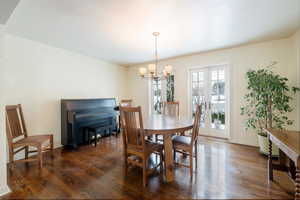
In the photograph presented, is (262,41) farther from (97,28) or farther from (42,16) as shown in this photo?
(42,16)

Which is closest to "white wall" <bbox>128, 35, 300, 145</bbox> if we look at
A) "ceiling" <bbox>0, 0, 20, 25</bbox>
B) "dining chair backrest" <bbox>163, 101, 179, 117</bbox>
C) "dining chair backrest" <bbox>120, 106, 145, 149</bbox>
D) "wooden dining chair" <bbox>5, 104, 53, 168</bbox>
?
"dining chair backrest" <bbox>163, 101, 179, 117</bbox>

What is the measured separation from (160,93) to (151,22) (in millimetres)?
2857

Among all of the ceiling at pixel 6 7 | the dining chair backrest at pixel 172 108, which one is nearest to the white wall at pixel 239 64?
the dining chair backrest at pixel 172 108

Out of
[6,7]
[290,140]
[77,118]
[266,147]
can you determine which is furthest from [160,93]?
[6,7]

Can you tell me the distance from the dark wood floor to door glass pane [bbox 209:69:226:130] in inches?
46.1

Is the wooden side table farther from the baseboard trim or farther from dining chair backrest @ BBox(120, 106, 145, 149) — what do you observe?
the baseboard trim

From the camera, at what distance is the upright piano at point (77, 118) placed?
3.05 meters

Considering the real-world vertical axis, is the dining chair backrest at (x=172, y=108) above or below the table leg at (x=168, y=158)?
above

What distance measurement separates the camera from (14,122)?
2.39 meters

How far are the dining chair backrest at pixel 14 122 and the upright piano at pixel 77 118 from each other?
74cm

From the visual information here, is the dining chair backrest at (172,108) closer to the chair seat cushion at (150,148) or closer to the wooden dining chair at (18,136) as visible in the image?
the chair seat cushion at (150,148)

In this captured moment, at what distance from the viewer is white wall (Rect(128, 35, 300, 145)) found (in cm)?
280

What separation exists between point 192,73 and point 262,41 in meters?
1.73

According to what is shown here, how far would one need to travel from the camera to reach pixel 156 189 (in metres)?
1.74
